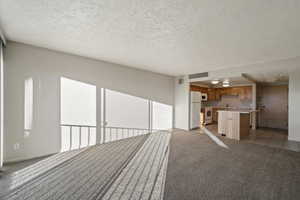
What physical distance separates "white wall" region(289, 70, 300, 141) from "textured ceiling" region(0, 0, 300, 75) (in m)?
1.72

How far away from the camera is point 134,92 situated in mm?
5000

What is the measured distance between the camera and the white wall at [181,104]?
6.15m

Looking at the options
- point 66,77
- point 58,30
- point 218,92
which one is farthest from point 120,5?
point 218,92

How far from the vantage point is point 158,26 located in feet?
7.32

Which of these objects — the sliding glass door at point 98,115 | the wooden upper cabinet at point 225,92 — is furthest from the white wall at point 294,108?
the sliding glass door at point 98,115

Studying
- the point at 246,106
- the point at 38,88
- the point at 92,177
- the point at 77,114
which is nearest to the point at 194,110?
Result: the point at 246,106

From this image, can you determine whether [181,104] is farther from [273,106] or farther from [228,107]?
[273,106]

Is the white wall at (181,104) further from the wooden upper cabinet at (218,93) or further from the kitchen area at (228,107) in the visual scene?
the wooden upper cabinet at (218,93)

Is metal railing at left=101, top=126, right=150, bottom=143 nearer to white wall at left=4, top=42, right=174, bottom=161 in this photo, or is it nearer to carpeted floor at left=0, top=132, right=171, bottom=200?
white wall at left=4, top=42, right=174, bottom=161

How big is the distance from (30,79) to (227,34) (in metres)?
4.12

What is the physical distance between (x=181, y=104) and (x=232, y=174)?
4064mm

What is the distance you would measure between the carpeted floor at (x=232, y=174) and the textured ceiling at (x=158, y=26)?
96.9 inches

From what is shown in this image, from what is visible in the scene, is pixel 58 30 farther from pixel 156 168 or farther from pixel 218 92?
pixel 218 92

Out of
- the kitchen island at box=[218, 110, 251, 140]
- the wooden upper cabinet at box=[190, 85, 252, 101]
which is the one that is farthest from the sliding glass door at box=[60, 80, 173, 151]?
the wooden upper cabinet at box=[190, 85, 252, 101]
